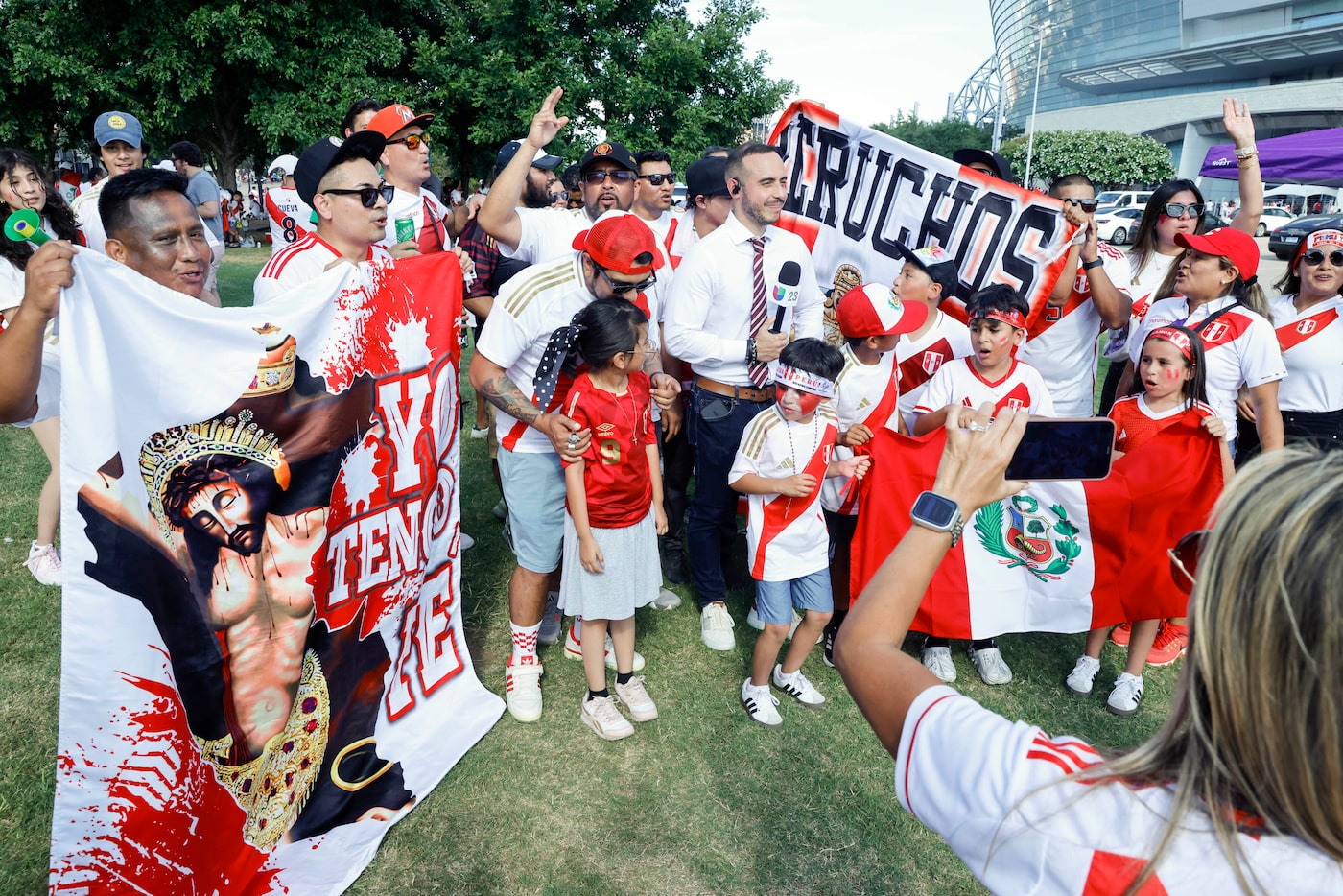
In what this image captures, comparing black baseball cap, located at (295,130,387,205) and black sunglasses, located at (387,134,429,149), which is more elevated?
black sunglasses, located at (387,134,429,149)

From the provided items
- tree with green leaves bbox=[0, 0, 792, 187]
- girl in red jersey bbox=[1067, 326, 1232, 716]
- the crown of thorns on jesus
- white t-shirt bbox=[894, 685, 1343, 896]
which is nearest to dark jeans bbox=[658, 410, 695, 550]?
girl in red jersey bbox=[1067, 326, 1232, 716]

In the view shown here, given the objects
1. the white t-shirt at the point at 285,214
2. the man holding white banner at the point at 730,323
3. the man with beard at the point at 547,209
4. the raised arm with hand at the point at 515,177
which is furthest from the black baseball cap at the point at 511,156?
the man holding white banner at the point at 730,323

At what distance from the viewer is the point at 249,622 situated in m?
2.49

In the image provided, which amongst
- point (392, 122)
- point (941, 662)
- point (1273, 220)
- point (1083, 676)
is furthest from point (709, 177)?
point (1273, 220)

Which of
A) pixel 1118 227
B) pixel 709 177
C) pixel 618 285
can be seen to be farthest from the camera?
pixel 1118 227

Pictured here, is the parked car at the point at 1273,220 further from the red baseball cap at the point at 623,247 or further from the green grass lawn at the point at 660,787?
the red baseball cap at the point at 623,247

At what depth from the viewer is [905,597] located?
1.37 metres

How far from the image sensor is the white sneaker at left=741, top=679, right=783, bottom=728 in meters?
3.77

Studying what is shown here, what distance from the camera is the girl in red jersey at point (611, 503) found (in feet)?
11.1

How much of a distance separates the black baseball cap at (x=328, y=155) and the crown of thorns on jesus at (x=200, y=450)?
1.54 metres

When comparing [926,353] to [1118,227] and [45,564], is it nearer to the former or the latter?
[45,564]

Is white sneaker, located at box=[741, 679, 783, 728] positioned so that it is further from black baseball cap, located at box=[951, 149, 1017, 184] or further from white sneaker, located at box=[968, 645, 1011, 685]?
black baseball cap, located at box=[951, 149, 1017, 184]

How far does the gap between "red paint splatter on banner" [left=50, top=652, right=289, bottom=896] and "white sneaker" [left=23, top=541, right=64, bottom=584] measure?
270 centimetres

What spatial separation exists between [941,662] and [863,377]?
1.52 meters
